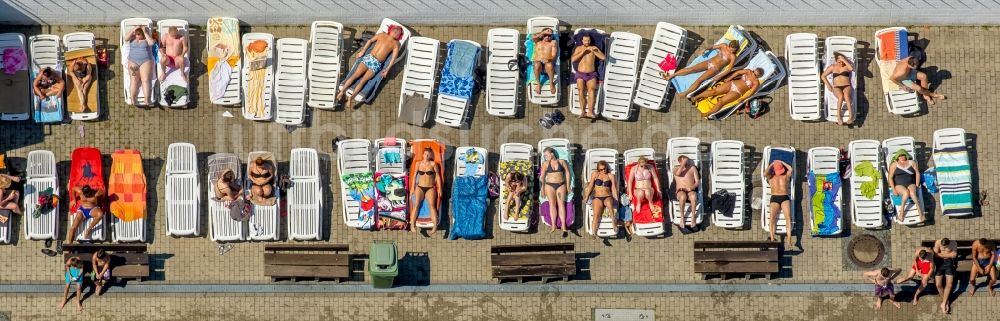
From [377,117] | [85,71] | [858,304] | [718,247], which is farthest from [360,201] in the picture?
[858,304]

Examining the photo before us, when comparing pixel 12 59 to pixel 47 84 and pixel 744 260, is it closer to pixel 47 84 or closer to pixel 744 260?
pixel 47 84

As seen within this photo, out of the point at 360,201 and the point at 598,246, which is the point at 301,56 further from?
the point at 598,246

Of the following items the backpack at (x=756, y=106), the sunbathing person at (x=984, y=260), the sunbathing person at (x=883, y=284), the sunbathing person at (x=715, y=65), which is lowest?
the sunbathing person at (x=883, y=284)

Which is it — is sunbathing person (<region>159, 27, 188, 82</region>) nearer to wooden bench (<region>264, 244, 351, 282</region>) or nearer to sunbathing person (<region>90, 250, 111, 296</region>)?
sunbathing person (<region>90, 250, 111, 296</region>)

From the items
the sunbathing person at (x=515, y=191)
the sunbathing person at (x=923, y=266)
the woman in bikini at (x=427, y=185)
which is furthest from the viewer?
the sunbathing person at (x=923, y=266)

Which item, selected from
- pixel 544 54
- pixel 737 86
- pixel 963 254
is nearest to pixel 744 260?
pixel 737 86

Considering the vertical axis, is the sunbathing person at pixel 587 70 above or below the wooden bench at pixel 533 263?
above

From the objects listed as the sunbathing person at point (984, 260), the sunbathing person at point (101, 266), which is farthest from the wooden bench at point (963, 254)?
the sunbathing person at point (101, 266)

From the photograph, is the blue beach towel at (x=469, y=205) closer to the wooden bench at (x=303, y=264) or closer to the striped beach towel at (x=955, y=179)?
the wooden bench at (x=303, y=264)
